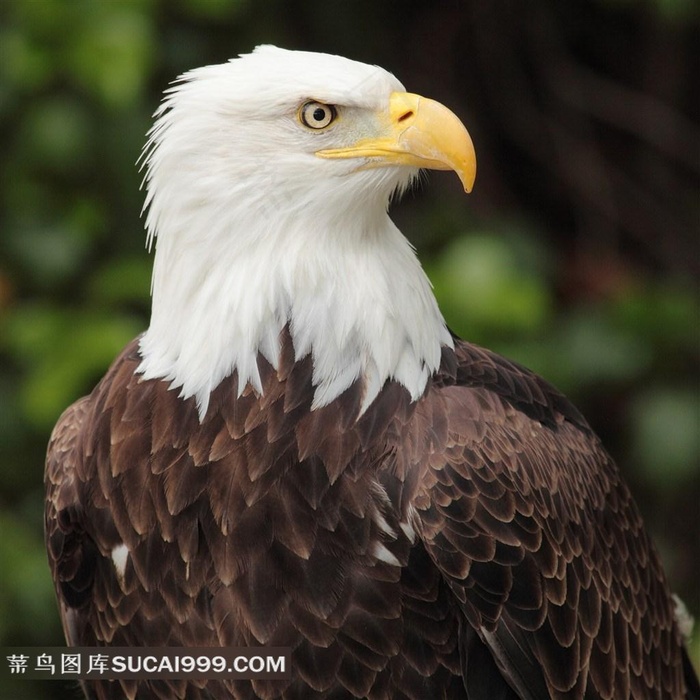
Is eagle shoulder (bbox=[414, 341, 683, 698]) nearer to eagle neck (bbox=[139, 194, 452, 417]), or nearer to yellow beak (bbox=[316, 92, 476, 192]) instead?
eagle neck (bbox=[139, 194, 452, 417])

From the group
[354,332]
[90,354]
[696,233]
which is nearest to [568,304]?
[696,233]

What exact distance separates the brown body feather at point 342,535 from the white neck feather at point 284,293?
39 mm

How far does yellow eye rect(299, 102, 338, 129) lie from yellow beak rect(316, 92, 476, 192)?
2.4 inches

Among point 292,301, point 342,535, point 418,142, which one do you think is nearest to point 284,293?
point 292,301

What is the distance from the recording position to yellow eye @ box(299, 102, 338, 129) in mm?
2582

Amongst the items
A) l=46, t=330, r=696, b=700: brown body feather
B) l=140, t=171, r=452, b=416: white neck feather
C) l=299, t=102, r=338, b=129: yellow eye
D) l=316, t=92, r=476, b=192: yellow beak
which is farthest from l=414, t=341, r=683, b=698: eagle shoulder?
l=299, t=102, r=338, b=129: yellow eye

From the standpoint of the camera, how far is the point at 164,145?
264cm

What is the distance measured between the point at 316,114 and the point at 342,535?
2.93 feet

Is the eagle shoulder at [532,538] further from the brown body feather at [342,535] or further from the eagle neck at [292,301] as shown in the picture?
the eagle neck at [292,301]

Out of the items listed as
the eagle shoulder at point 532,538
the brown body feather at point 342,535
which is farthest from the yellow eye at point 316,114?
the eagle shoulder at point 532,538

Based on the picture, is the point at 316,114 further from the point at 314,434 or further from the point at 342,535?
the point at 342,535

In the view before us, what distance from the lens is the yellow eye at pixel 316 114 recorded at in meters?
2.58

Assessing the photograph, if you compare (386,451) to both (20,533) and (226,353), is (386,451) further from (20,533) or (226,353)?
(20,533)

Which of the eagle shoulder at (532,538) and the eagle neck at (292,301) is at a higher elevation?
the eagle neck at (292,301)
